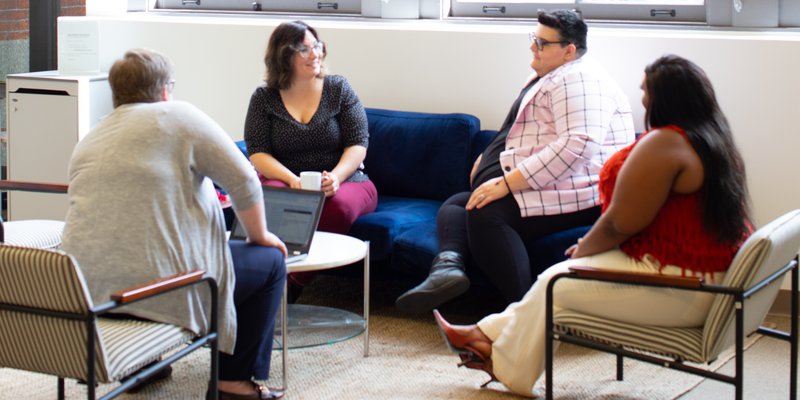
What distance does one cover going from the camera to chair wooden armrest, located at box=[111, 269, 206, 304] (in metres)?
2.66

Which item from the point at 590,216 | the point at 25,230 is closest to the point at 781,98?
the point at 590,216

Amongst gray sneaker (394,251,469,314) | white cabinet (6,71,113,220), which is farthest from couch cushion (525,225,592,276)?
white cabinet (6,71,113,220)

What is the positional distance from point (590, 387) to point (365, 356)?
86 cm

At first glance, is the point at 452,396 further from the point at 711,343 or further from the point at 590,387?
the point at 711,343

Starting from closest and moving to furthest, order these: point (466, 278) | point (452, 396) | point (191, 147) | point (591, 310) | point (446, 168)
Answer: point (191, 147) < point (591, 310) < point (452, 396) < point (466, 278) < point (446, 168)

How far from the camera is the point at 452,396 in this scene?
11.9 feet

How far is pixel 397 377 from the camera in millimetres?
3820

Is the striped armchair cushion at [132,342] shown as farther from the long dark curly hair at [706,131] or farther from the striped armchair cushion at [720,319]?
the long dark curly hair at [706,131]

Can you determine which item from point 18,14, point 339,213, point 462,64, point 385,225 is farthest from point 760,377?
point 18,14

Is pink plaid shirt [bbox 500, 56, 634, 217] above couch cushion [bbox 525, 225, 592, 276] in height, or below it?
above

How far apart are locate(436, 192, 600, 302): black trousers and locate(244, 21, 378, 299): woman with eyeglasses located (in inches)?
22.1

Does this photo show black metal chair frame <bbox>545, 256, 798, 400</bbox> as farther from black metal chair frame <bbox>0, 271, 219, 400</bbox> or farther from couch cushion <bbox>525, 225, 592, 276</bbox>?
black metal chair frame <bbox>0, 271, 219, 400</bbox>

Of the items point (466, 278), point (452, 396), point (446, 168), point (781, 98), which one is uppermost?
point (781, 98)

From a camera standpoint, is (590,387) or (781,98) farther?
(781,98)
